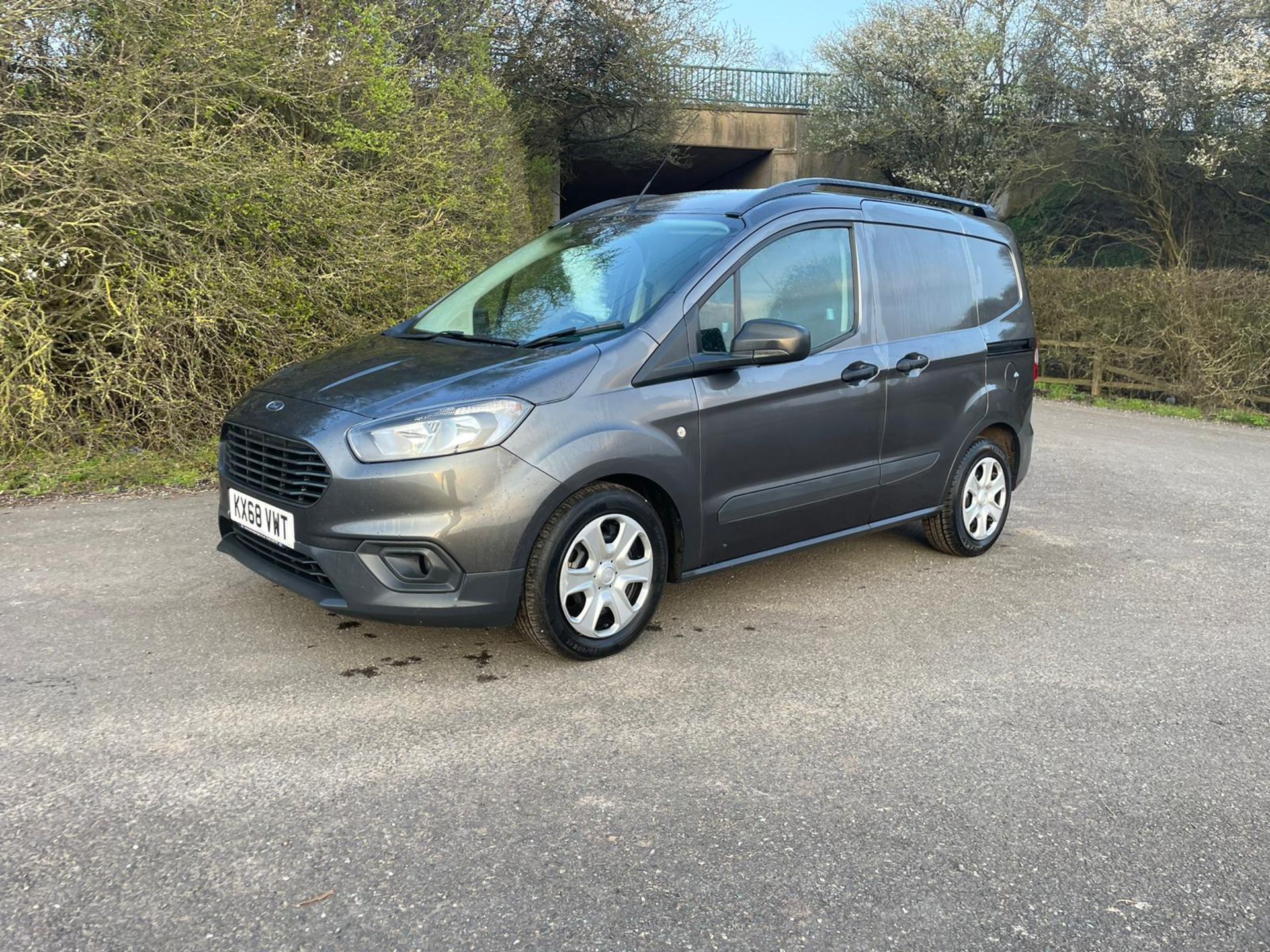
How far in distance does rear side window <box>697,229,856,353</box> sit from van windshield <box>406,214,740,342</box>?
7.7 inches

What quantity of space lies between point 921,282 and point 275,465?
3.34m

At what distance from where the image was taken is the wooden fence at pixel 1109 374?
44.4ft

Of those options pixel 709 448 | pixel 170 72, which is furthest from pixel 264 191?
pixel 709 448

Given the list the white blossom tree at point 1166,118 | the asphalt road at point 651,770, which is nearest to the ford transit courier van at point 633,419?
the asphalt road at point 651,770

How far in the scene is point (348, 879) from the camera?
2475 millimetres

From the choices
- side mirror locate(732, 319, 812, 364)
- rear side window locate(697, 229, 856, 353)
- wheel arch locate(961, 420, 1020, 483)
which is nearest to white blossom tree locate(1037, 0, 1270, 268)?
wheel arch locate(961, 420, 1020, 483)

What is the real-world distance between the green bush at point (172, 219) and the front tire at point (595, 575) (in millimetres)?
4464

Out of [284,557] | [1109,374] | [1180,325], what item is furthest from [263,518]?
[1109,374]

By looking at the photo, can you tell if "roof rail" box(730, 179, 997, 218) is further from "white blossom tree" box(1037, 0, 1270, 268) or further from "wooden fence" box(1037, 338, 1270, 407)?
"white blossom tree" box(1037, 0, 1270, 268)

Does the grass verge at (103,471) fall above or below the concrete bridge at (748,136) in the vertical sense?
below

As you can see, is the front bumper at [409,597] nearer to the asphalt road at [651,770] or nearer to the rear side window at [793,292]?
the asphalt road at [651,770]

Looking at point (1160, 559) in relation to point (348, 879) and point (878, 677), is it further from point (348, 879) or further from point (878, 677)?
point (348, 879)

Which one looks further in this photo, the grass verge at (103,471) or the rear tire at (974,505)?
the grass verge at (103,471)

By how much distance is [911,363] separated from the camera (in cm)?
493
